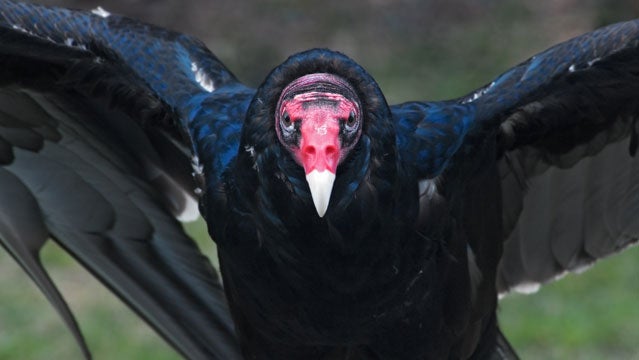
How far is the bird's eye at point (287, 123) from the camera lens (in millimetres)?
4039

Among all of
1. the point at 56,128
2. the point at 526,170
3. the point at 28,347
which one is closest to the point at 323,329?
the point at 526,170

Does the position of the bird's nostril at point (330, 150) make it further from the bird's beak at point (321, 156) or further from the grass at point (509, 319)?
the grass at point (509, 319)

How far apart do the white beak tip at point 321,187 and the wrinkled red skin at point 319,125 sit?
0.01 metres

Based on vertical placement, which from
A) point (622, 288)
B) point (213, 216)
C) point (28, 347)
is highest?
point (213, 216)

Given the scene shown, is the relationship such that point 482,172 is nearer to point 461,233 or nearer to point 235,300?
point 461,233

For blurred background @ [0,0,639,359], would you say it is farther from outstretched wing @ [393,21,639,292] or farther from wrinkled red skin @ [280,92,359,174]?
wrinkled red skin @ [280,92,359,174]

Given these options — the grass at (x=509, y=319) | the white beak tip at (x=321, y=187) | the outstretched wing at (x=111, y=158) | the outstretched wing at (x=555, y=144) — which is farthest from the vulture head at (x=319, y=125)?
the grass at (x=509, y=319)

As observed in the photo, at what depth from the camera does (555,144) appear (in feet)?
17.5

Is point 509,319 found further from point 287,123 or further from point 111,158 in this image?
point 287,123

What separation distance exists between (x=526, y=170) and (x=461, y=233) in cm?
67

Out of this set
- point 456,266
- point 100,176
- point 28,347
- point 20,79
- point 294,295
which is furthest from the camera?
point 28,347

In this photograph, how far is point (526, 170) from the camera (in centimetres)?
540

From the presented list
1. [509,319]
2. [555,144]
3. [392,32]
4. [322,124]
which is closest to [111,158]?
[555,144]

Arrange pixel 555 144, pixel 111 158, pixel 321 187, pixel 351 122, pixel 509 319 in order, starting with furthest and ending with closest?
pixel 509 319 < pixel 111 158 < pixel 555 144 < pixel 351 122 < pixel 321 187
